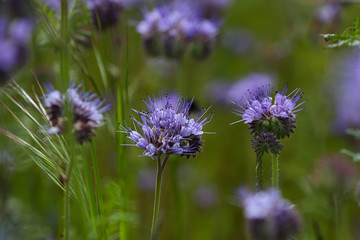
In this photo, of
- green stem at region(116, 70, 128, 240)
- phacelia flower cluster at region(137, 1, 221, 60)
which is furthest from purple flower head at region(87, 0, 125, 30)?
Answer: green stem at region(116, 70, 128, 240)

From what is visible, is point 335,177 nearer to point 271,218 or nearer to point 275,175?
point 275,175

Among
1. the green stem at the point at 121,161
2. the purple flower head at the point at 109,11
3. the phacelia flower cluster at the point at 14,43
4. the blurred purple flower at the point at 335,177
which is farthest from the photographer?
the phacelia flower cluster at the point at 14,43

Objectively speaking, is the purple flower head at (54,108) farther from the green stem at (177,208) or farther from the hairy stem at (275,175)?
the green stem at (177,208)

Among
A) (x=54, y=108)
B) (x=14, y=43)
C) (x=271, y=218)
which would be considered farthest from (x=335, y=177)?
(x=14, y=43)

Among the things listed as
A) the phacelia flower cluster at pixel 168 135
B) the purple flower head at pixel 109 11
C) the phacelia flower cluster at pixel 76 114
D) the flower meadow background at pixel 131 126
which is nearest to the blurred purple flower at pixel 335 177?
the flower meadow background at pixel 131 126

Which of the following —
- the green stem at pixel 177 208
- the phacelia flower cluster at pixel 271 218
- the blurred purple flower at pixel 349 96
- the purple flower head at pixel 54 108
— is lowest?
the phacelia flower cluster at pixel 271 218

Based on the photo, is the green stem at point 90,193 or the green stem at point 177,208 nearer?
the green stem at point 90,193

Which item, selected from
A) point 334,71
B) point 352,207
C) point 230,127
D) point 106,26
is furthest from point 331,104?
point 106,26

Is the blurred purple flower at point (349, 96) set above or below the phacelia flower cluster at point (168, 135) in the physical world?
above
